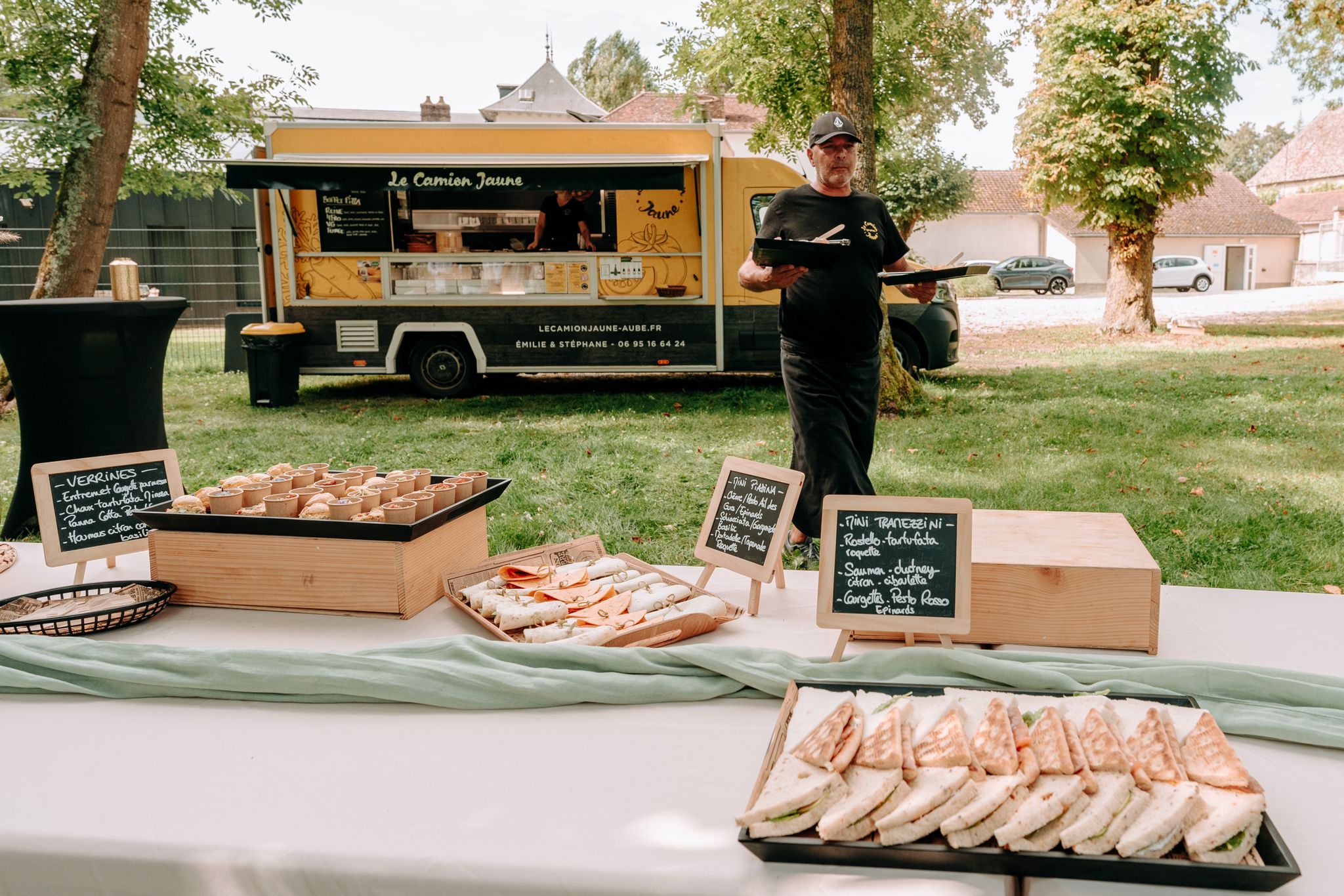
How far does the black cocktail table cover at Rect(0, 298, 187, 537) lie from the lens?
403cm

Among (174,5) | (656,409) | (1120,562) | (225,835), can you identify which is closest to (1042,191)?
(656,409)

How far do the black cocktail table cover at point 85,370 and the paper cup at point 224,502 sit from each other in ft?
5.92

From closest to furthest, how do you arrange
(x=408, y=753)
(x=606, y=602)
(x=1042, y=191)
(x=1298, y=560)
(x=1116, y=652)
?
(x=408, y=753), (x=1116, y=652), (x=606, y=602), (x=1298, y=560), (x=1042, y=191)

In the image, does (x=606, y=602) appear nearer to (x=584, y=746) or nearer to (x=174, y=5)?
(x=584, y=746)

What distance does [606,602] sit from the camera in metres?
2.37

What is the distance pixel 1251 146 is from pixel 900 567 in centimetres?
10963

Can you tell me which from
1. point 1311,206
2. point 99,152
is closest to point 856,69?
point 99,152

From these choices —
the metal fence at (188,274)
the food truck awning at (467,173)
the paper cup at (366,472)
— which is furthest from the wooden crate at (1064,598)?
the metal fence at (188,274)

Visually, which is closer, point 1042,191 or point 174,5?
point 174,5

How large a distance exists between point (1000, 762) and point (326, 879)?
3.12 ft

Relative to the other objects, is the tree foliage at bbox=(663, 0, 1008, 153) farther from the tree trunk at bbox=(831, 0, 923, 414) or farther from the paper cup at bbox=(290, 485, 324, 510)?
the paper cup at bbox=(290, 485, 324, 510)

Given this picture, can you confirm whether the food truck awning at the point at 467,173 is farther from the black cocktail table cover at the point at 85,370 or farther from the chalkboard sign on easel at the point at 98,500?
the chalkboard sign on easel at the point at 98,500

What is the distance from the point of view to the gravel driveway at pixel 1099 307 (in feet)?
70.5

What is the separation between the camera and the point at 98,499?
271cm
